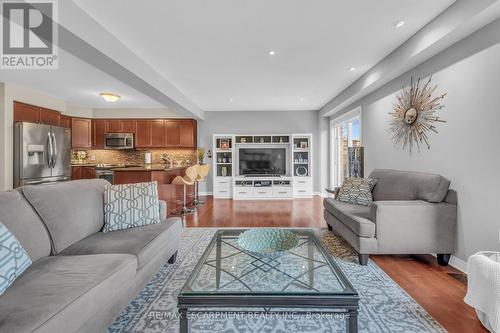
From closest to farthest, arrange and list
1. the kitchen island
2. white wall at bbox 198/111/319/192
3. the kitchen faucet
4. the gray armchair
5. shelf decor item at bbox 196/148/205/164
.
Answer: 1. the gray armchair
2. the kitchen island
3. shelf decor item at bbox 196/148/205/164
4. the kitchen faucet
5. white wall at bbox 198/111/319/192

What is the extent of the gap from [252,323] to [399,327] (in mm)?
988

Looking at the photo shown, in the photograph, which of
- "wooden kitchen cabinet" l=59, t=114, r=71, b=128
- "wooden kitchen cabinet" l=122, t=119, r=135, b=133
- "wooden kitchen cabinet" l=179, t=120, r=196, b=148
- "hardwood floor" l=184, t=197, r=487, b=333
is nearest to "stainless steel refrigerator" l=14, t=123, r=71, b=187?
"wooden kitchen cabinet" l=59, t=114, r=71, b=128

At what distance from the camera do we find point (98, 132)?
6797 mm

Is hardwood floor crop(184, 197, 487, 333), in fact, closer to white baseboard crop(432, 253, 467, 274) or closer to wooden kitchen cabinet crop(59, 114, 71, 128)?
white baseboard crop(432, 253, 467, 274)

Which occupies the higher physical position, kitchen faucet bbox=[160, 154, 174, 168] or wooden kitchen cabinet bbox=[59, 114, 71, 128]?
wooden kitchen cabinet bbox=[59, 114, 71, 128]

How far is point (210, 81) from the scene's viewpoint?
14.4ft

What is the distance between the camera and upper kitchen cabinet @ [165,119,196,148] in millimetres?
6855

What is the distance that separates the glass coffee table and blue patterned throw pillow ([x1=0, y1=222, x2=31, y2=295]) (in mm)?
892

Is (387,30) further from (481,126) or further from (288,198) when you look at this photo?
(288,198)

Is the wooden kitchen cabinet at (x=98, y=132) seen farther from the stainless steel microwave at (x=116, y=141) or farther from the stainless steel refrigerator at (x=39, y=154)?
the stainless steel refrigerator at (x=39, y=154)

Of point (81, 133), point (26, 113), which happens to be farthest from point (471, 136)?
point (81, 133)

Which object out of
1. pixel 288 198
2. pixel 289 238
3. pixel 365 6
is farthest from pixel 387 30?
pixel 288 198

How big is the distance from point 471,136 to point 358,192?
1.42 metres

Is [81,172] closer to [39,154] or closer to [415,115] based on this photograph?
[39,154]
